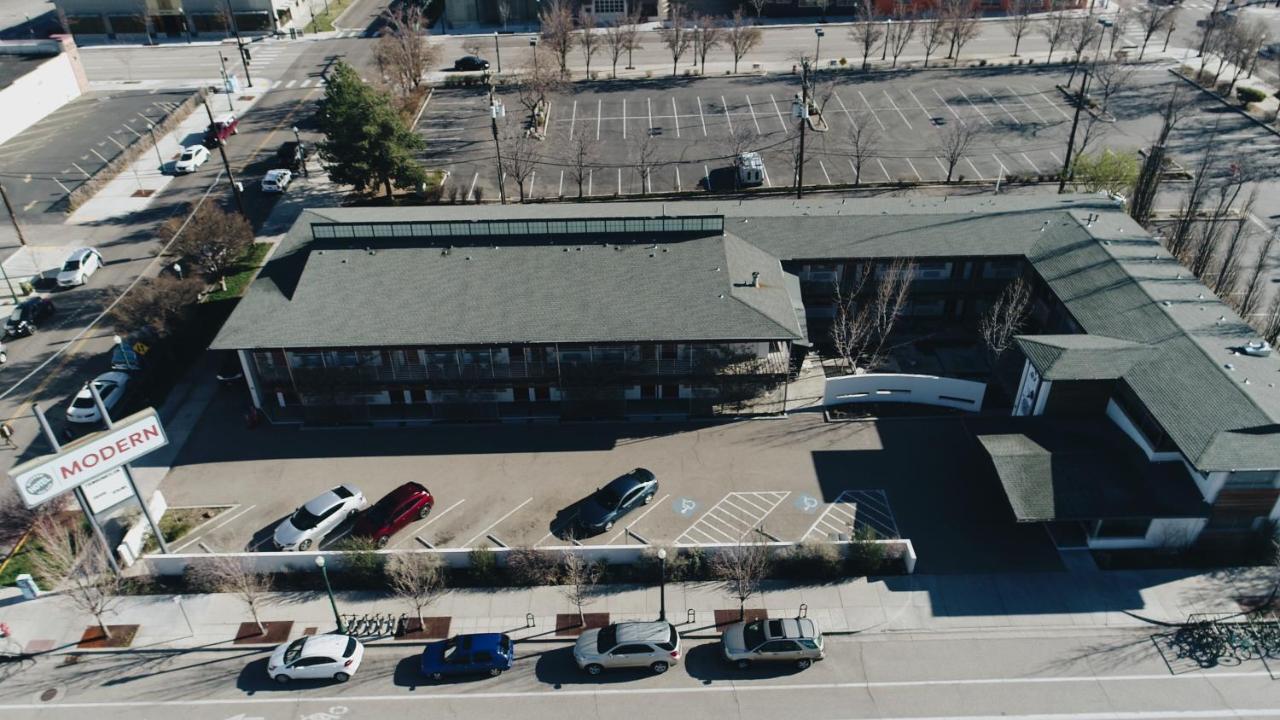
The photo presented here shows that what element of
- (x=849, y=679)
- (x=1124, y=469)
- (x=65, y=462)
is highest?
(x=65, y=462)

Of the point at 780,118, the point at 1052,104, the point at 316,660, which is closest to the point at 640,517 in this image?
the point at 316,660

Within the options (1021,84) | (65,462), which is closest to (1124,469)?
(65,462)

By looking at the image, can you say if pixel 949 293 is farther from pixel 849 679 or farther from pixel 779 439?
pixel 849 679

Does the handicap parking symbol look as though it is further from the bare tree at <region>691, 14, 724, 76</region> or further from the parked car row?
the bare tree at <region>691, 14, 724, 76</region>

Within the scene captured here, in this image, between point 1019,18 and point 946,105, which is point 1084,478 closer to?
point 946,105

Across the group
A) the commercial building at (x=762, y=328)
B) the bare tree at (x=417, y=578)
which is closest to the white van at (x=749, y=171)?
the commercial building at (x=762, y=328)
